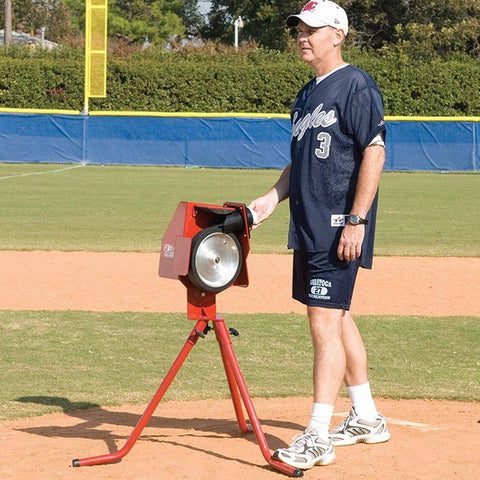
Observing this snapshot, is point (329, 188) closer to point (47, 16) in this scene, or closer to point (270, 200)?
point (270, 200)

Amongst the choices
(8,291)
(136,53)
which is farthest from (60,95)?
(8,291)

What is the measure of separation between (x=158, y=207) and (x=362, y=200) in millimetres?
15303

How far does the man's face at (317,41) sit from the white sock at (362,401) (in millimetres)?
1628

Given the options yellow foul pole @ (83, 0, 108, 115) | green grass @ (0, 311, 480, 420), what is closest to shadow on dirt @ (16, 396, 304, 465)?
green grass @ (0, 311, 480, 420)

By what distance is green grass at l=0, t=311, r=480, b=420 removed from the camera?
6910mm

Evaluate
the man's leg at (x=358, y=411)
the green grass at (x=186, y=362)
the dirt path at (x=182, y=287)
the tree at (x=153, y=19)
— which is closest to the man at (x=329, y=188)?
the man's leg at (x=358, y=411)

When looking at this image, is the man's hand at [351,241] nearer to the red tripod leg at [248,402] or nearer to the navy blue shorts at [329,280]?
the navy blue shorts at [329,280]

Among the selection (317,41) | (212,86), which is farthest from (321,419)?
(212,86)

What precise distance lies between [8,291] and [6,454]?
5.71 meters

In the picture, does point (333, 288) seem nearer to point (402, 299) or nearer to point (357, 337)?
point (357, 337)

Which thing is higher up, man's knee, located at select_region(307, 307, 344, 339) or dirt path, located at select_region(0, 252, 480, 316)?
man's knee, located at select_region(307, 307, 344, 339)

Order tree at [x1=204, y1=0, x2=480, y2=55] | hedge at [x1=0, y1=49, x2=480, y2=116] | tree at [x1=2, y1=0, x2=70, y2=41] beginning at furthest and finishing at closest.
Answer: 1. tree at [x1=2, y1=0, x2=70, y2=41]
2. tree at [x1=204, y1=0, x2=480, y2=55]
3. hedge at [x1=0, y1=49, x2=480, y2=116]

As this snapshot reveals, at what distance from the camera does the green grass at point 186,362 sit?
6.91 metres

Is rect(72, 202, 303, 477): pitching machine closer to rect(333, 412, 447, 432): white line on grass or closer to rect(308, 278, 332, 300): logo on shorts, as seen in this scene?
rect(308, 278, 332, 300): logo on shorts
